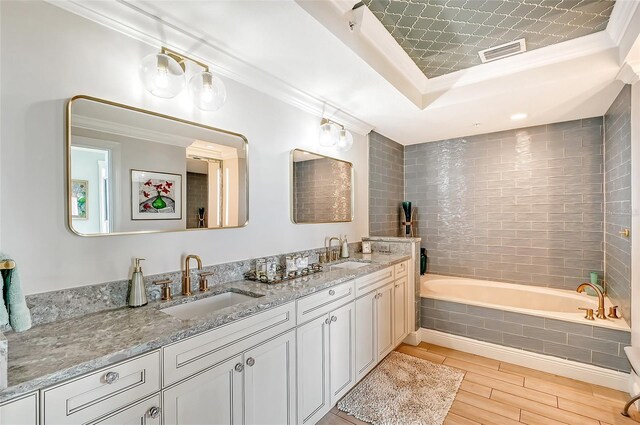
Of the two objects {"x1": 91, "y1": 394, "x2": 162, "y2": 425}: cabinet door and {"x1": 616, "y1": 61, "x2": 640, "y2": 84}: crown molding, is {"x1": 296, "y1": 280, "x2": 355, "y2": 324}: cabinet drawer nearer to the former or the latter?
{"x1": 91, "y1": 394, "x2": 162, "y2": 425}: cabinet door

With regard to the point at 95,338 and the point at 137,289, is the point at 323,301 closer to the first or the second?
the point at 137,289

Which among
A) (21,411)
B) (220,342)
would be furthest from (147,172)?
(21,411)

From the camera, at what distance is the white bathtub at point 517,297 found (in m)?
2.71

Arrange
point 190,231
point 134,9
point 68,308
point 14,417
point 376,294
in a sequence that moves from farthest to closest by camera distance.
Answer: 1. point 376,294
2. point 190,231
3. point 134,9
4. point 68,308
5. point 14,417

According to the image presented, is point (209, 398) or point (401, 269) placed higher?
point (401, 269)

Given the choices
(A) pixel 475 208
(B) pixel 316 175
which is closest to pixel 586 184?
(A) pixel 475 208

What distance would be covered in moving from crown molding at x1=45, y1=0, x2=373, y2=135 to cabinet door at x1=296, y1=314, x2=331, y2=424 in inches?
67.0

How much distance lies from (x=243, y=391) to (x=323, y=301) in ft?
2.33

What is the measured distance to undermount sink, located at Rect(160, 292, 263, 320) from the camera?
158cm

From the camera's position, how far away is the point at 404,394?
7.39 ft

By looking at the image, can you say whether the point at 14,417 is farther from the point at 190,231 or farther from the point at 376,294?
the point at 376,294

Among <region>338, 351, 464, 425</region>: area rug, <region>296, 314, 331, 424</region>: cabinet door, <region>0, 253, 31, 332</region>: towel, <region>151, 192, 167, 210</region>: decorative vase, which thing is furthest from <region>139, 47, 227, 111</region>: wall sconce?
<region>338, 351, 464, 425</region>: area rug

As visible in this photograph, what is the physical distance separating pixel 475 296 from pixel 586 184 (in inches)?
67.9

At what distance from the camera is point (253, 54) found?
1.82m
